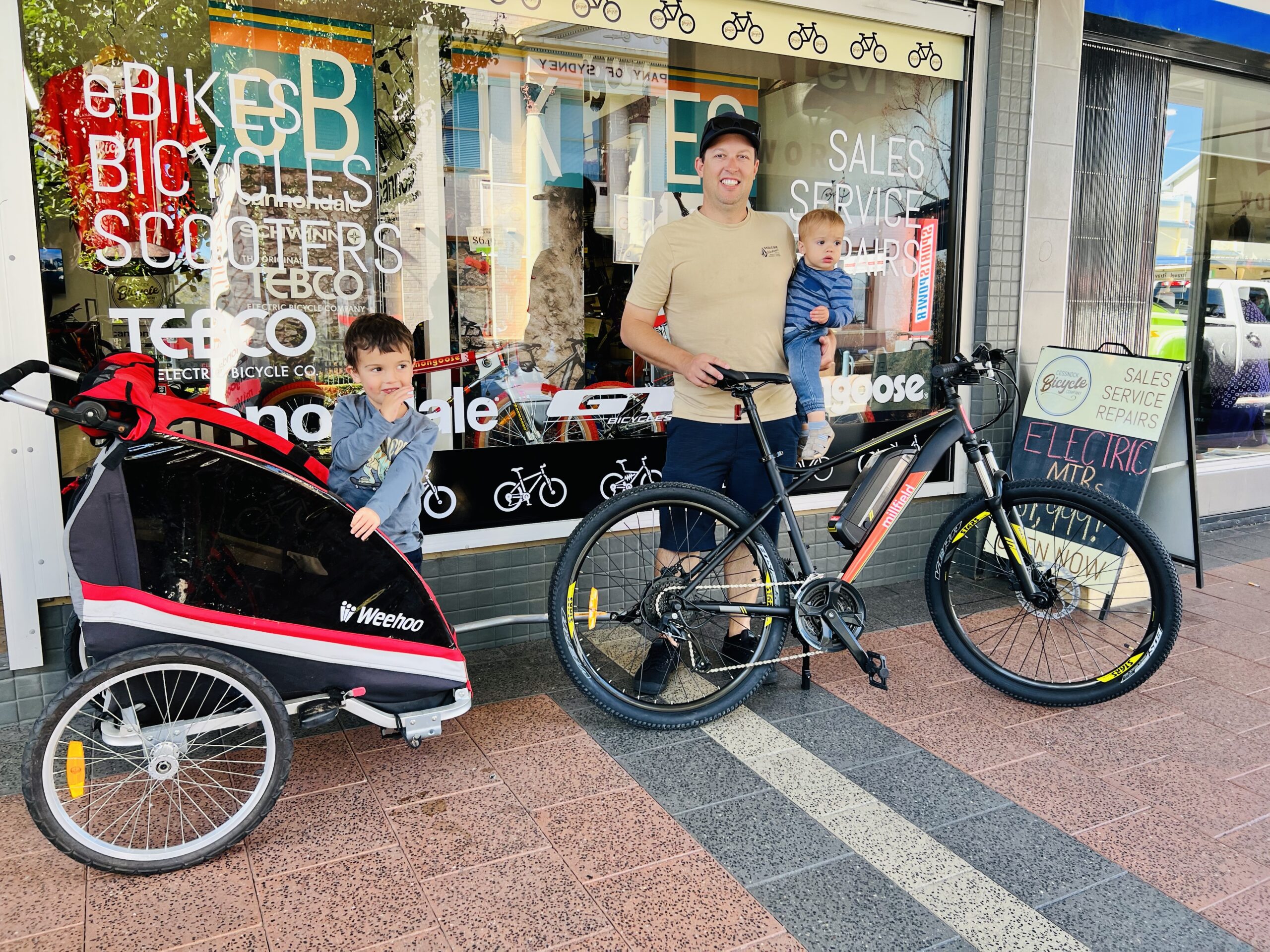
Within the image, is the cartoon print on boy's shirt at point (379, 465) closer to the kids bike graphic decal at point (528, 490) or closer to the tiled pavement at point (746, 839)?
the tiled pavement at point (746, 839)

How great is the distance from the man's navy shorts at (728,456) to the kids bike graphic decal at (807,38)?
209 centimetres

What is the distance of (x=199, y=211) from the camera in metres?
3.51

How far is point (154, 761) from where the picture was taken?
2455mm

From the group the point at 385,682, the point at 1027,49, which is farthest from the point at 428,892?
the point at 1027,49

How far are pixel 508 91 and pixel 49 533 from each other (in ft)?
8.73

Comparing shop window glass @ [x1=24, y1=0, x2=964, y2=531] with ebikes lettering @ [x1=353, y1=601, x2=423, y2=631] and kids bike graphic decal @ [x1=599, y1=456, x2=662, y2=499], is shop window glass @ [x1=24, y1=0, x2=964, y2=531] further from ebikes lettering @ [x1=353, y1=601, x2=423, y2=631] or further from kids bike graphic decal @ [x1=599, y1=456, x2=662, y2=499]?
ebikes lettering @ [x1=353, y1=601, x2=423, y2=631]

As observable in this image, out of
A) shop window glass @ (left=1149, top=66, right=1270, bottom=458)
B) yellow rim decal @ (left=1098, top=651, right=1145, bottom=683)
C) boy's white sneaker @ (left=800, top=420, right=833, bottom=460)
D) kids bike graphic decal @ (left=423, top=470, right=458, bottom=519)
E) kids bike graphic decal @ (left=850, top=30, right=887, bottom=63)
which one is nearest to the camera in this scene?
yellow rim decal @ (left=1098, top=651, right=1145, bottom=683)

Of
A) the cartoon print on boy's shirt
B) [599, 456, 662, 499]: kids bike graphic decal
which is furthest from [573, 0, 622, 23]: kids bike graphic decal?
the cartoon print on boy's shirt

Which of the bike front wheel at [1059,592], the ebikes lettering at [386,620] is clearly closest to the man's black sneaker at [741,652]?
the bike front wheel at [1059,592]

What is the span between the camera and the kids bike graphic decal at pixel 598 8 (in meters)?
4.04

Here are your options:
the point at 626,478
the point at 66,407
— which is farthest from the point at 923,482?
the point at 66,407

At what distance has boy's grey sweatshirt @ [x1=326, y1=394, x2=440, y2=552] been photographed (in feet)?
9.88

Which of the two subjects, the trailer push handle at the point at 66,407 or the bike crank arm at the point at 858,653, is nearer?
the trailer push handle at the point at 66,407

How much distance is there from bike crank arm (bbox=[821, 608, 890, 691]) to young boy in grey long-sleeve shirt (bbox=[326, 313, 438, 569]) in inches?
60.8
